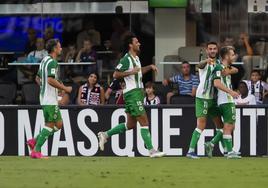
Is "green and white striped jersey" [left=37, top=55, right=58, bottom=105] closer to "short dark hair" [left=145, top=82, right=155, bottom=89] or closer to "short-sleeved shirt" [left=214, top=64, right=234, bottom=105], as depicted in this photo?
"short-sleeved shirt" [left=214, top=64, right=234, bottom=105]

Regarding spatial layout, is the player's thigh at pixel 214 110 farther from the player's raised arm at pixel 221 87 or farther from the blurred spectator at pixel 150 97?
the blurred spectator at pixel 150 97

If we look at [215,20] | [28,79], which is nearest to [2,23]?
[28,79]

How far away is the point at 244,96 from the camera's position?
20.7 meters

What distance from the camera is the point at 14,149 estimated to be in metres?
19.5

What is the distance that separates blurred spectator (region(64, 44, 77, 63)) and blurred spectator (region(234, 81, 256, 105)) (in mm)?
4356

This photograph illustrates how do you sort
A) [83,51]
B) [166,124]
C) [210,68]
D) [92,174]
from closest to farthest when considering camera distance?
[92,174] → [210,68] → [166,124] → [83,51]

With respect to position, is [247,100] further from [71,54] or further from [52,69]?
[52,69]

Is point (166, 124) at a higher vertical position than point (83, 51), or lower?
lower

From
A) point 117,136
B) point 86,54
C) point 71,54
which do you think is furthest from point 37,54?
point 117,136

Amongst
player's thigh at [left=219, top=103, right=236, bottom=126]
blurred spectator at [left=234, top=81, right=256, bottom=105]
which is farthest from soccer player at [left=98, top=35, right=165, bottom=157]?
blurred spectator at [left=234, top=81, right=256, bottom=105]

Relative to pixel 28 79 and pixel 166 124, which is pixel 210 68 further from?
pixel 28 79

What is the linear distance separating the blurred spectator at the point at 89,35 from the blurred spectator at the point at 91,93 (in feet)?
7.19

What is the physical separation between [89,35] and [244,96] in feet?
14.7

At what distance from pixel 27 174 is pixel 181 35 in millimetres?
11083
